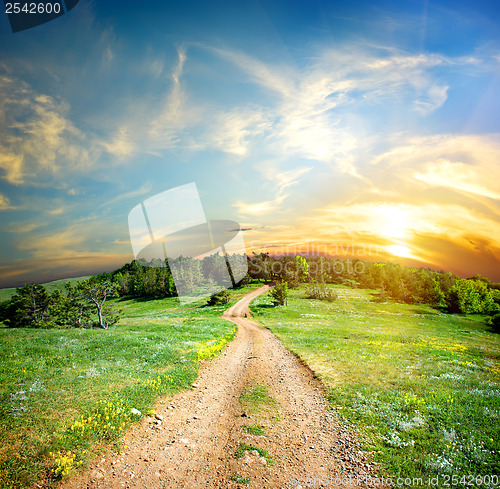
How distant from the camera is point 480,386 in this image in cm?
1422

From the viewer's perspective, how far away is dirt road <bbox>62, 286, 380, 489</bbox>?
295 inches

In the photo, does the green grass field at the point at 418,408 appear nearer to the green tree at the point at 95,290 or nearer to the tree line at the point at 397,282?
the green tree at the point at 95,290

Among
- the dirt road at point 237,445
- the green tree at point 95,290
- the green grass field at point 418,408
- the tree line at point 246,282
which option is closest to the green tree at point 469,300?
the tree line at point 246,282

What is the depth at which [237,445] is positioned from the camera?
9.09 metres

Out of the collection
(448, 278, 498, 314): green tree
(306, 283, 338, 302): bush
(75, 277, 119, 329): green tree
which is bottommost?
(448, 278, 498, 314): green tree

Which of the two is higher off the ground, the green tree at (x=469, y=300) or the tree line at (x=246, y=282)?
the tree line at (x=246, y=282)

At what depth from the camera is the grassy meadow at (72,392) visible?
7590 millimetres

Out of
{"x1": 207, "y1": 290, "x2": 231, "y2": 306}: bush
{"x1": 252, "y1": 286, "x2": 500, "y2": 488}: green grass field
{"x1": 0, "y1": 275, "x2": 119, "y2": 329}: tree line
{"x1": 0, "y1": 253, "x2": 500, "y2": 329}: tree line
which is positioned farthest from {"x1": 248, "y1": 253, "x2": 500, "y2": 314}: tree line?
{"x1": 252, "y1": 286, "x2": 500, "y2": 488}: green grass field

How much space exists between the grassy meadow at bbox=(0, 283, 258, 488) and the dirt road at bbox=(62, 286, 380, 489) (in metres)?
0.88

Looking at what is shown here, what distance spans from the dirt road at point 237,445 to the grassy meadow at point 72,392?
0.88 meters

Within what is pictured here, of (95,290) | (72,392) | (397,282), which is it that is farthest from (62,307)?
(397,282)

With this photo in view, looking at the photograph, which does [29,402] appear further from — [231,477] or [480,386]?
[480,386]

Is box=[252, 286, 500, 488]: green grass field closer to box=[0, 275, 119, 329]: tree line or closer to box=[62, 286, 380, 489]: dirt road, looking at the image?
box=[62, 286, 380, 489]: dirt road

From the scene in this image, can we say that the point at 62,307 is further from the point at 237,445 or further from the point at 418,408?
the point at 418,408
